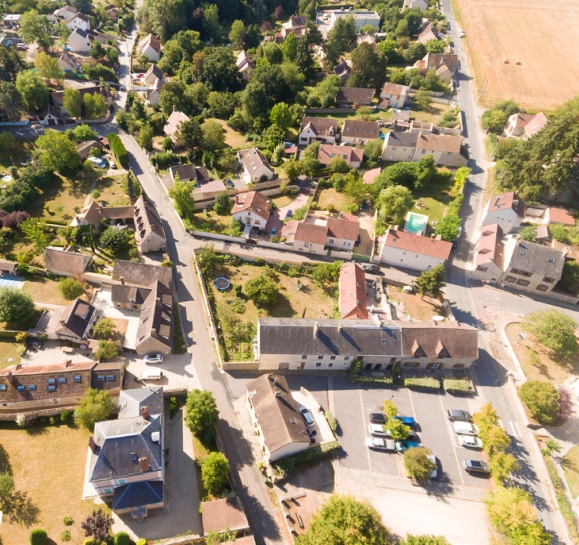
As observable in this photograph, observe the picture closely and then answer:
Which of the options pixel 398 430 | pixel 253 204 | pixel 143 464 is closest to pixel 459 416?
pixel 398 430

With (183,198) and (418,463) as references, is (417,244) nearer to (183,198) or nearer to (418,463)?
(418,463)

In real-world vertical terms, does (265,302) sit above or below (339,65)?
below

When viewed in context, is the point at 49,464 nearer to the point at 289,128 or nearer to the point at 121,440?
the point at 121,440

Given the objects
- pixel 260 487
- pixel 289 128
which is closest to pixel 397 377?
pixel 260 487

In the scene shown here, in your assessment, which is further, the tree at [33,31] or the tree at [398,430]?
the tree at [33,31]

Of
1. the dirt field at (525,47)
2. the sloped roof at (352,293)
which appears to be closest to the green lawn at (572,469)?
the sloped roof at (352,293)

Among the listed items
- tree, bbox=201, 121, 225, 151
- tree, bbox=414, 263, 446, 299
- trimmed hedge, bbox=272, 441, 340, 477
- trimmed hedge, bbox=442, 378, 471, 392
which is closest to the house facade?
trimmed hedge, bbox=272, 441, 340, 477

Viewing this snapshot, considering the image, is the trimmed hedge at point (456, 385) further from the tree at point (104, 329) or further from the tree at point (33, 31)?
the tree at point (33, 31)
